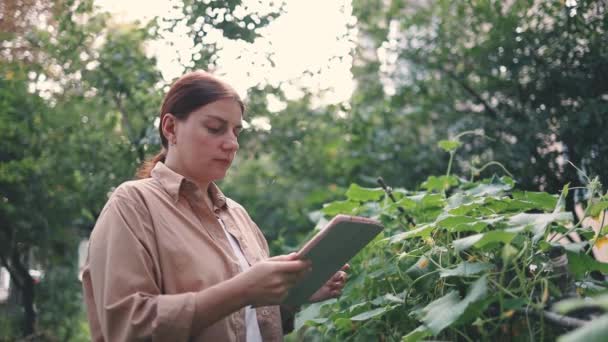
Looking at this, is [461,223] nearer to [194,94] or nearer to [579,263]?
[579,263]

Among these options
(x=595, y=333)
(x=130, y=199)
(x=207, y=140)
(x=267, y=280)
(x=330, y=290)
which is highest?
(x=207, y=140)

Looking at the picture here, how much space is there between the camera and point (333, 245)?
172 centimetres

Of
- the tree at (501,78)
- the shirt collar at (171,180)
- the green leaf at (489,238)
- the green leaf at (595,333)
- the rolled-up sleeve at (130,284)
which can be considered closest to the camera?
the green leaf at (595,333)

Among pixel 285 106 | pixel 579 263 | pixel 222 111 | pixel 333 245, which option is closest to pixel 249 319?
pixel 333 245

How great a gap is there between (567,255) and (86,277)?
1338 millimetres

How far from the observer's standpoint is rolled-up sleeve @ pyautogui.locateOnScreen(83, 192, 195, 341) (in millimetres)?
1599

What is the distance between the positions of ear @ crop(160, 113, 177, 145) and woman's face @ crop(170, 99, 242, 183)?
0.01m

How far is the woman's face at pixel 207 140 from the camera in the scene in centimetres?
198

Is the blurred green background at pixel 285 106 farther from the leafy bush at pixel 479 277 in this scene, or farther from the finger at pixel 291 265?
the finger at pixel 291 265

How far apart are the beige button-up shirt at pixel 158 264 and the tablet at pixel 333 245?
0.75 feet

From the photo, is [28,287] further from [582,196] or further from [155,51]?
[582,196]

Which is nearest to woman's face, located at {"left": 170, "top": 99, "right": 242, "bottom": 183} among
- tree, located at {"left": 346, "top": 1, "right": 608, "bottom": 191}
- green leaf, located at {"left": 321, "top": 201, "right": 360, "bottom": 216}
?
green leaf, located at {"left": 321, "top": 201, "right": 360, "bottom": 216}

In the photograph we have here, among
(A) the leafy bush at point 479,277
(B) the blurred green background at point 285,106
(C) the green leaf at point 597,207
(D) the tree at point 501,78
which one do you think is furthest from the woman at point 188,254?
(D) the tree at point 501,78

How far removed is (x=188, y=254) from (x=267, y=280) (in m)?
0.29
